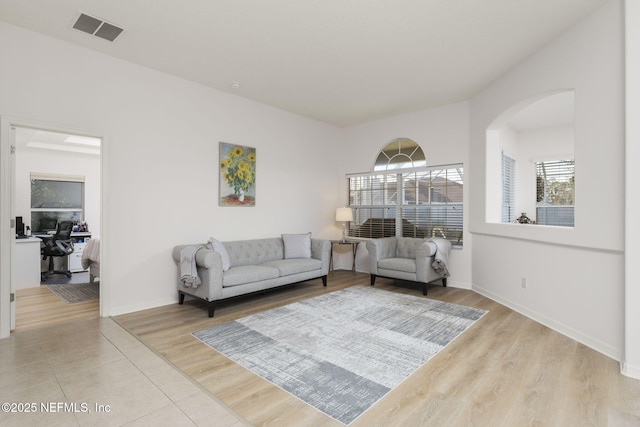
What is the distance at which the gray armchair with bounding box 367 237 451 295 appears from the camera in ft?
15.4

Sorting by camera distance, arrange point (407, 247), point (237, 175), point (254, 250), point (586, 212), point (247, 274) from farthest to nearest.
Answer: point (407, 247)
point (237, 175)
point (254, 250)
point (247, 274)
point (586, 212)

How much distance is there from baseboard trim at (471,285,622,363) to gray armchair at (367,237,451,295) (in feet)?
2.64

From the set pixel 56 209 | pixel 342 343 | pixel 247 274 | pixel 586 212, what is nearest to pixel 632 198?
pixel 586 212

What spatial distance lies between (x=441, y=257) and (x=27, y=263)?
6404 millimetres

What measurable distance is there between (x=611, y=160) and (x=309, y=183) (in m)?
4.44

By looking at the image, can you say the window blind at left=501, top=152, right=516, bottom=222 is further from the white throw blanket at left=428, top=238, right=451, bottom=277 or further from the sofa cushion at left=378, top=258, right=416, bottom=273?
the sofa cushion at left=378, top=258, right=416, bottom=273

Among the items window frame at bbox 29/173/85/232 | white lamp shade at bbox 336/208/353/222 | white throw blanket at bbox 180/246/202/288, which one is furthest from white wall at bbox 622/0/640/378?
window frame at bbox 29/173/85/232

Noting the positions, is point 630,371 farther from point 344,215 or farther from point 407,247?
point 344,215

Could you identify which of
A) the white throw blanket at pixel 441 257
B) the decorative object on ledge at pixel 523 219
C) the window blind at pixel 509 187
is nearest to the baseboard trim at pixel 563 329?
the white throw blanket at pixel 441 257

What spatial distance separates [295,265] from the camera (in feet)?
15.7

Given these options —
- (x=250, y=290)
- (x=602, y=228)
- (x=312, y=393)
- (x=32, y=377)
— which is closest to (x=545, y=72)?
(x=602, y=228)

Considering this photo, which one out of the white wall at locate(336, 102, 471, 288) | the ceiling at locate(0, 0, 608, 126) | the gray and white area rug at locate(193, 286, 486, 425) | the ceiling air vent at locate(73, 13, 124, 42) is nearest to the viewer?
the gray and white area rug at locate(193, 286, 486, 425)

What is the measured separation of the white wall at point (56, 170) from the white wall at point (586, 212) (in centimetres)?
844

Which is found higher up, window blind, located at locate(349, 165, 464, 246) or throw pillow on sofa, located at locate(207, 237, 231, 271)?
window blind, located at locate(349, 165, 464, 246)
